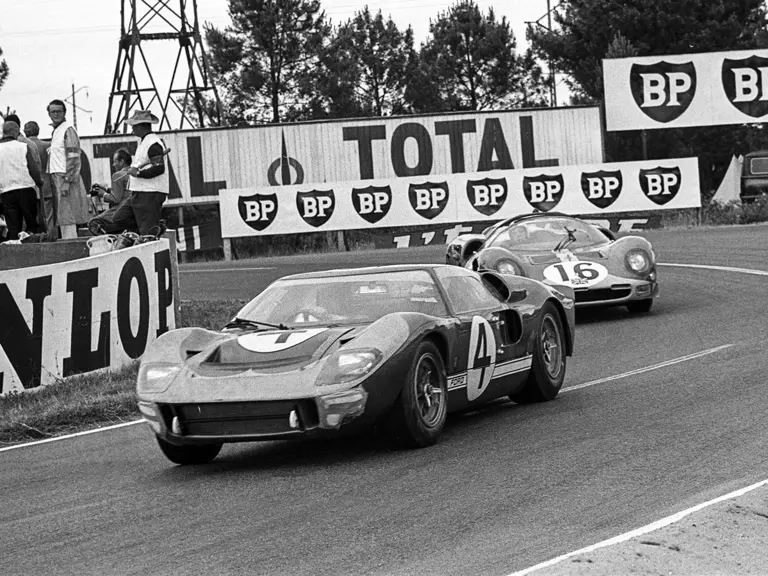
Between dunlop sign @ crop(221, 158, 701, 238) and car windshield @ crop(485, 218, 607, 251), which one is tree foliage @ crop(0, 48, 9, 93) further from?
car windshield @ crop(485, 218, 607, 251)

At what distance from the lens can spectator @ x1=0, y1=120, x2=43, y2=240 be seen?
541 inches

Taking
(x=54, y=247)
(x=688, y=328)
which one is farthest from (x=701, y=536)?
(x=54, y=247)

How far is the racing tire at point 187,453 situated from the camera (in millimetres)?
7242

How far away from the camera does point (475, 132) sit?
33031 mm

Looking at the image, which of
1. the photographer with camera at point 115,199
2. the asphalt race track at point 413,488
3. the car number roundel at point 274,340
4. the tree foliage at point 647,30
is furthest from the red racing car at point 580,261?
the tree foliage at point 647,30

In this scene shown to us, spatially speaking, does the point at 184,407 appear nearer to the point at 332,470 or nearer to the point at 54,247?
the point at 332,470

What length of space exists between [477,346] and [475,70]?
5550cm

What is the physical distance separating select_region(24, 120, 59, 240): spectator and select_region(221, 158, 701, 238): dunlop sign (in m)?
15.2

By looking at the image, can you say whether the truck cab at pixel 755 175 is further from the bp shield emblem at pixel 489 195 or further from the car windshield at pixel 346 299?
the car windshield at pixel 346 299

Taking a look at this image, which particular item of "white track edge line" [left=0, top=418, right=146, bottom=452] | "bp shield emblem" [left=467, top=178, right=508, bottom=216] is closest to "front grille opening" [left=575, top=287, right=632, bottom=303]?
"white track edge line" [left=0, top=418, right=146, bottom=452]

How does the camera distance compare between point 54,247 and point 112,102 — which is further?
point 112,102

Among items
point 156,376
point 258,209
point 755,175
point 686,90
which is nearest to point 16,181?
point 156,376

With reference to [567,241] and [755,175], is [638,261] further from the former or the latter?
[755,175]

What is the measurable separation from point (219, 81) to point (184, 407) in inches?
2139
